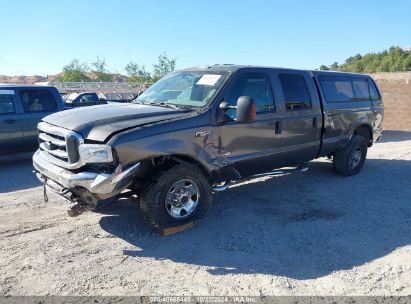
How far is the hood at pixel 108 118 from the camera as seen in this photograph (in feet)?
13.3

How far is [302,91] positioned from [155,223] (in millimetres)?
3255

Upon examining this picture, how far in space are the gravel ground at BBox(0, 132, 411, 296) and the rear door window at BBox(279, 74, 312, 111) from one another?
1.42m

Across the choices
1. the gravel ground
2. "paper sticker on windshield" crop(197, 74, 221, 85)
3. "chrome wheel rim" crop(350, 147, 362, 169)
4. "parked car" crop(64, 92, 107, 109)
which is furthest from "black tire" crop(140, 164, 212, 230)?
"parked car" crop(64, 92, 107, 109)

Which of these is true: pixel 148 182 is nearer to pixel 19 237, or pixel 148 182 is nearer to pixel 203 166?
pixel 203 166

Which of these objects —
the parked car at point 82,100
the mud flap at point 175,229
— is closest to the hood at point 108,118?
the mud flap at point 175,229

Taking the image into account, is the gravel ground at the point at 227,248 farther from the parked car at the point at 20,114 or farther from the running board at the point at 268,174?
the parked car at the point at 20,114

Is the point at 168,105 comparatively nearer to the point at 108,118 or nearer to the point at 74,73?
the point at 108,118

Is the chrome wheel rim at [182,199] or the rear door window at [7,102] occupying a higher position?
the rear door window at [7,102]

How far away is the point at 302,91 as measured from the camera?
6.14m

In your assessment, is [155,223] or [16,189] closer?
[155,223]

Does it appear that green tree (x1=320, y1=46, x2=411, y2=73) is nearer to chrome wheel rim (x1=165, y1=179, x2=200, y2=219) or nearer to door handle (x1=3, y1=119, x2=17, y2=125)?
door handle (x1=3, y1=119, x2=17, y2=125)

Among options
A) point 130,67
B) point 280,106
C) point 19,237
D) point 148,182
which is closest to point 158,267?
point 148,182

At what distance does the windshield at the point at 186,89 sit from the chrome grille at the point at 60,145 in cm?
141

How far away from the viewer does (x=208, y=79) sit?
17.0 ft
